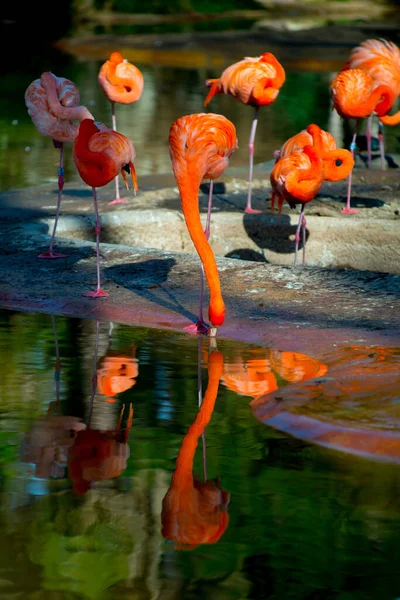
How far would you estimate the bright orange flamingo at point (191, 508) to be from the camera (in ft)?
9.70

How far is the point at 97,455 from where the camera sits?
3482 millimetres

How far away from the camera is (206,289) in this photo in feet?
17.9

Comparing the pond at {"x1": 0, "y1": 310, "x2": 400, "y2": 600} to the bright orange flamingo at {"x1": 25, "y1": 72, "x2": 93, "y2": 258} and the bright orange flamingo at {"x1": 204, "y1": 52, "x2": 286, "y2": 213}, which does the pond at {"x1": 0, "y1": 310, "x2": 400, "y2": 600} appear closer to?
the bright orange flamingo at {"x1": 25, "y1": 72, "x2": 93, "y2": 258}

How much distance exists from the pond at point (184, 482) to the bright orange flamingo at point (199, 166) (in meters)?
0.24

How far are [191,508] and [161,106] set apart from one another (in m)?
11.9

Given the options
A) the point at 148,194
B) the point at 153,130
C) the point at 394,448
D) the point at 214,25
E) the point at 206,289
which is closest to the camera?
the point at 394,448

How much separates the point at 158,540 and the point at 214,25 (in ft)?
87.6

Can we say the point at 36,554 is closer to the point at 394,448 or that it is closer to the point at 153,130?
the point at 394,448

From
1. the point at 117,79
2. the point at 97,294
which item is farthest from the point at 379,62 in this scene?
the point at 97,294

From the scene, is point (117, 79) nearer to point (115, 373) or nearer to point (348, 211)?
point (348, 211)

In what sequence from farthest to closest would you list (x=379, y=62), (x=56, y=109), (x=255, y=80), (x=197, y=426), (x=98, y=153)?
(x=379, y=62) → (x=255, y=80) → (x=56, y=109) → (x=98, y=153) → (x=197, y=426)

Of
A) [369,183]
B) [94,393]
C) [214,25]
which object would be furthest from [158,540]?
[214,25]

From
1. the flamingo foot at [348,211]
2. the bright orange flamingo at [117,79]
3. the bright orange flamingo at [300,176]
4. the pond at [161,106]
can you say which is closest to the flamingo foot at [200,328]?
the bright orange flamingo at [300,176]

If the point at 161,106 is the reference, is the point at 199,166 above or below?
above
